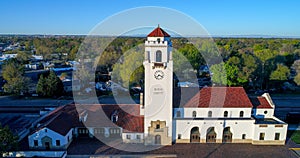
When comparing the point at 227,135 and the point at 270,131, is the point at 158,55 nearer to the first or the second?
the point at 227,135

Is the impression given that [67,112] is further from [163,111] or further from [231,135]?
[231,135]

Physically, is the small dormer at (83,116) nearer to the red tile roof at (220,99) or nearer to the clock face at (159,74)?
the clock face at (159,74)

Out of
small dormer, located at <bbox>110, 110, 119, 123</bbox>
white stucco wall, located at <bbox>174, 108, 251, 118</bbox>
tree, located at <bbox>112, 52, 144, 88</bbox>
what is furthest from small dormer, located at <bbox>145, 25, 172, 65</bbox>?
tree, located at <bbox>112, 52, 144, 88</bbox>

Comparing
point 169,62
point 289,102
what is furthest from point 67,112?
point 289,102

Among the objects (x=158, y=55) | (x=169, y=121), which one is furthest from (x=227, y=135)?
(x=158, y=55)

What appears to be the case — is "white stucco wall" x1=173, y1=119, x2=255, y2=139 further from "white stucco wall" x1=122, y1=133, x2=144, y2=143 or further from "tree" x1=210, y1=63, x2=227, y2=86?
"tree" x1=210, y1=63, x2=227, y2=86
